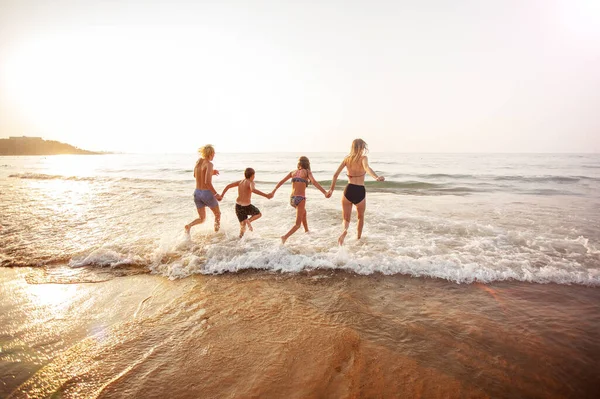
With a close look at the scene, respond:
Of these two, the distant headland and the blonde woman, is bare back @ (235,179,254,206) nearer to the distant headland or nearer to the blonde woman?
the blonde woman

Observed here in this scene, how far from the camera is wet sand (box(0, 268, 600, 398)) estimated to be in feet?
7.38

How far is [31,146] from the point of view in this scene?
100m

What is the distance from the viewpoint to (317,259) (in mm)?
4988

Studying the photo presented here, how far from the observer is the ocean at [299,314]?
2.30 meters

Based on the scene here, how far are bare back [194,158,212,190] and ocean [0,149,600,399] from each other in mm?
1315

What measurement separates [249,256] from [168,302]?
1.79 metres

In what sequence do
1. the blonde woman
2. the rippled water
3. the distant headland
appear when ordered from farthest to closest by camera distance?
the distant headland → the blonde woman → the rippled water

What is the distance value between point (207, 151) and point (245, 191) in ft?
4.58

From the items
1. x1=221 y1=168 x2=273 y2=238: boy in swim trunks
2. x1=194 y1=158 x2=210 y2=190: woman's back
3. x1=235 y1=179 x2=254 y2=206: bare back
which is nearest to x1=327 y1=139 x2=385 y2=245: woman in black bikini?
x1=221 y1=168 x2=273 y2=238: boy in swim trunks

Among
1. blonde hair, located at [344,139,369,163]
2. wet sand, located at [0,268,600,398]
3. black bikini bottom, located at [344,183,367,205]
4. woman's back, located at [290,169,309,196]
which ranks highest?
blonde hair, located at [344,139,369,163]

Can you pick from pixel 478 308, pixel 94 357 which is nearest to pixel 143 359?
pixel 94 357

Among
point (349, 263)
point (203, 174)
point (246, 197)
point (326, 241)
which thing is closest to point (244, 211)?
point (246, 197)

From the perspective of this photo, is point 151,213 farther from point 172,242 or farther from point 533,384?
point 533,384

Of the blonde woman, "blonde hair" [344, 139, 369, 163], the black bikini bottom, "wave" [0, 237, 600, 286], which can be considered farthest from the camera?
the blonde woman
